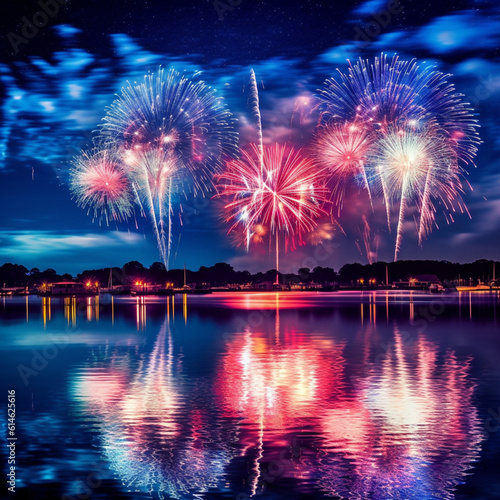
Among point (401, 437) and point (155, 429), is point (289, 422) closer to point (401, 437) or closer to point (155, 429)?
point (401, 437)

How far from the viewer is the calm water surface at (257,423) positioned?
1145cm

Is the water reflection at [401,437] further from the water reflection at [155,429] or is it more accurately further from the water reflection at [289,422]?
the water reflection at [155,429]

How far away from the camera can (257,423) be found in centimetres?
1612

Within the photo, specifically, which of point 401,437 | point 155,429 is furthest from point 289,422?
point 155,429

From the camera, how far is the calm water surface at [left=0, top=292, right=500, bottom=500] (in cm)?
1145

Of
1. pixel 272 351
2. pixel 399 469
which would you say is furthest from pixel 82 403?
pixel 272 351

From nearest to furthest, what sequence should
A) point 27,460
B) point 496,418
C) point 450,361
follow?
→ point 27,460 < point 496,418 < point 450,361

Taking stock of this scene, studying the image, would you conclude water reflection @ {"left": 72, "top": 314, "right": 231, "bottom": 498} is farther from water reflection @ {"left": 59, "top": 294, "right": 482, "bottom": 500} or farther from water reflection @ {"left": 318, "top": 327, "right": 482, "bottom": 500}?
water reflection @ {"left": 318, "top": 327, "right": 482, "bottom": 500}

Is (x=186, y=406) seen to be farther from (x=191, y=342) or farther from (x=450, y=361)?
(x=191, y=342)

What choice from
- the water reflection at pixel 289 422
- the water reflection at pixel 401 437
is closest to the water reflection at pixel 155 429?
the water reflection at pixel 289 422

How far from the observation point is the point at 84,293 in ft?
579

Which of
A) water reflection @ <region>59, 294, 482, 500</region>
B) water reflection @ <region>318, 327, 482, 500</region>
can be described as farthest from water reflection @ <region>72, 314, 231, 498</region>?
water reflection @ <region>318, 327, 482, 500</region>

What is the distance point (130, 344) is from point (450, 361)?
57.4 feet

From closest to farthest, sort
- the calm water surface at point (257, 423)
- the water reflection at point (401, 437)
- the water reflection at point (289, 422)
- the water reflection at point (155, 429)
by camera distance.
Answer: the water reflection at point (401, 437) < the calm water surface at point (257, 423) < the water reflection at point (289, 422) < the water reflection at point (155, 429)
